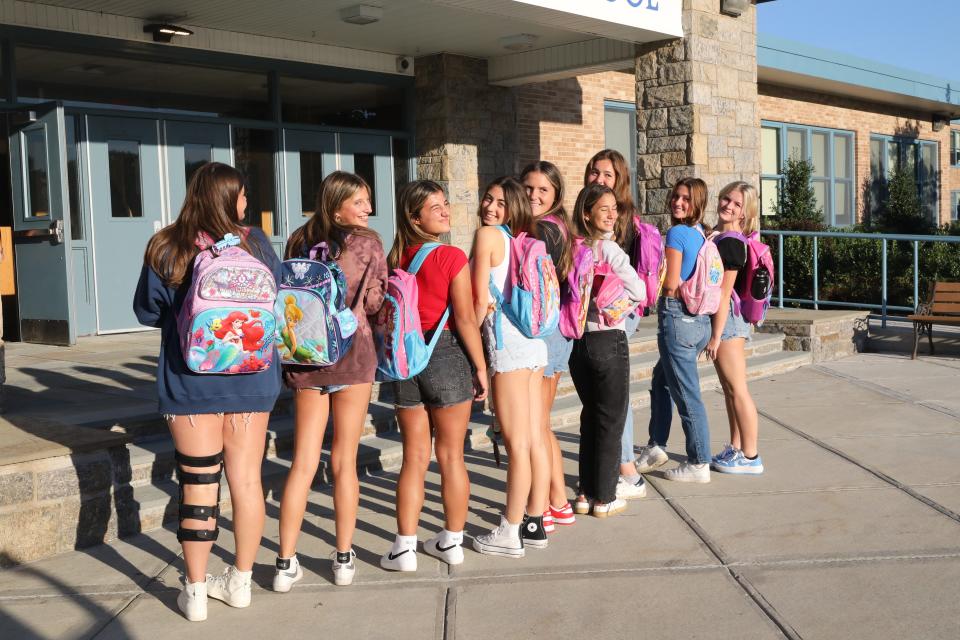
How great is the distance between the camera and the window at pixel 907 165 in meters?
22.1

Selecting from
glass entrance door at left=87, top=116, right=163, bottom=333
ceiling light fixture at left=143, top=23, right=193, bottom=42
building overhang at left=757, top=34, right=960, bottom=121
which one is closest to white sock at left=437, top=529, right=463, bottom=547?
glass entrance door at left=87, top=116, right=163, bottom=333

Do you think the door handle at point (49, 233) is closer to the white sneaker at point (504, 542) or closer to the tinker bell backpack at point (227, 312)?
the tinker bell backpack at point (227, 312)

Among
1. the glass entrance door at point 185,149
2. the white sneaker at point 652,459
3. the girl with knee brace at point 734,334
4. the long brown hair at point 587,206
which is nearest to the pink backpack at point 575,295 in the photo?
the long brown hair at point 587,206

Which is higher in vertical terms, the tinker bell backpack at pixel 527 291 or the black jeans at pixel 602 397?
the tinker bell backpack at pixel 527 291

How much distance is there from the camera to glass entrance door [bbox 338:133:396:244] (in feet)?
41.1

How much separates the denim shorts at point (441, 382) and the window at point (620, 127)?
37.0 ft

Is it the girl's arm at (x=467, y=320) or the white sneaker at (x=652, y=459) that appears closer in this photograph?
the girl's arm at (x=467, y=320)

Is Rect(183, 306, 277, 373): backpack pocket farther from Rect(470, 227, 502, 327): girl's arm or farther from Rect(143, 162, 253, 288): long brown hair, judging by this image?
Rect(470, 227, 502, 327): girl's arm

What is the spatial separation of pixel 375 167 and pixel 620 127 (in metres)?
4.32

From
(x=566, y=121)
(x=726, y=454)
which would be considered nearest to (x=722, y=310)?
(x=726, y=454)

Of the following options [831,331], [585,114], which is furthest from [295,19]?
[831,331]

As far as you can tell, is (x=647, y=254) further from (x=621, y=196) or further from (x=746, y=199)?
(x=746, y=199)

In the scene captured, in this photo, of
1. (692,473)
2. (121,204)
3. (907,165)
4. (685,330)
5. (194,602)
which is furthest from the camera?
(907,165)

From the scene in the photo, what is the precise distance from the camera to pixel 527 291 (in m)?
4.23
